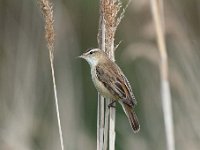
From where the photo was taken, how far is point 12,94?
219 inches

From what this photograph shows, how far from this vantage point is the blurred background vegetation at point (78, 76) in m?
5.08

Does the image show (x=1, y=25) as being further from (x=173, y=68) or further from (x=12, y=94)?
(x=173, y=68)

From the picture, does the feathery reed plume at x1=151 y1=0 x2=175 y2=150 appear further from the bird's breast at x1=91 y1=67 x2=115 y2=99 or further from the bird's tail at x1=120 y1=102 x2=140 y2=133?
the bird's tail at x1=120 y1=102 x2=140 y2=133

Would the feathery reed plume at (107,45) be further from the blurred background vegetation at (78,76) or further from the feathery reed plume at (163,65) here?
the blurred background vegetation at (78,76)

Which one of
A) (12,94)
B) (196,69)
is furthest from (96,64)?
(12,94)

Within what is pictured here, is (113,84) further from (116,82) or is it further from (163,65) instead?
(163,65)

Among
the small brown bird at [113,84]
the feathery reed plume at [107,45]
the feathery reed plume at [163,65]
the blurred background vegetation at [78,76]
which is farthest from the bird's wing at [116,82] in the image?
the feathery reed plume at [163,65]

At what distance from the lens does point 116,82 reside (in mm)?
4285

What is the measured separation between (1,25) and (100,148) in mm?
2892

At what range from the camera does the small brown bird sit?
4184mm

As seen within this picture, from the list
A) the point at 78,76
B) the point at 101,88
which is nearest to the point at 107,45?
the point at 101,88

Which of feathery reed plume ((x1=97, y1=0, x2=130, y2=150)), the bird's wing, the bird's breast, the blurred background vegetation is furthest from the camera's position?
the blurred background vegetation

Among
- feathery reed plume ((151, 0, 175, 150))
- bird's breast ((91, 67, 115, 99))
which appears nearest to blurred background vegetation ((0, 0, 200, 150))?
bird's breast ((91, 67, 115, 99))

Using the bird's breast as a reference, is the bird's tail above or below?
below
